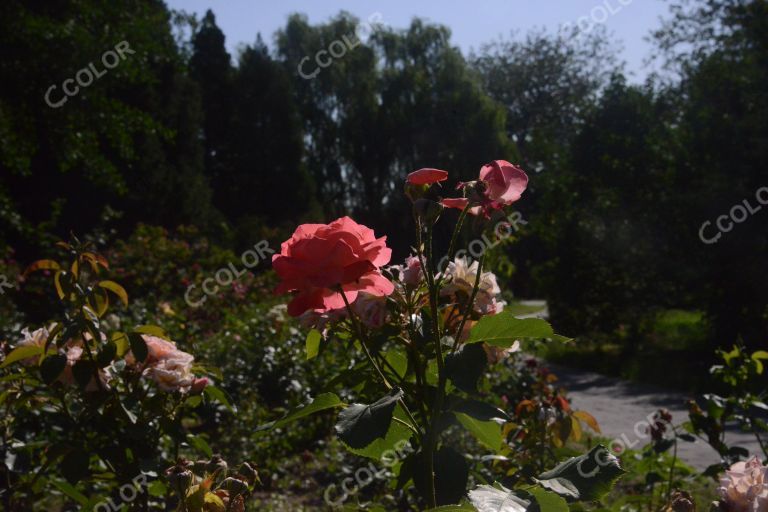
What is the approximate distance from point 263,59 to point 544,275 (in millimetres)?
12891

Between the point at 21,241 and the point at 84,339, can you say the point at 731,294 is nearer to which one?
the point at 84,339

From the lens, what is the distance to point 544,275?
12992mm

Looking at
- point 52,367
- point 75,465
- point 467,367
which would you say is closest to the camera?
point 467,367

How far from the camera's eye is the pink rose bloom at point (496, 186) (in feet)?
2.90

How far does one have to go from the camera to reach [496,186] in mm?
889

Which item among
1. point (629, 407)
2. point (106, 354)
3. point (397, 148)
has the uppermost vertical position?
point (397, 148)

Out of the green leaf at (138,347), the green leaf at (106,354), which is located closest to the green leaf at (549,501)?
the green leaf at (138,347)

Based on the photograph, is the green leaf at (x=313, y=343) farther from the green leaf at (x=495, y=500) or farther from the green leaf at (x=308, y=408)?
the green leaf at (x=495, y=500)

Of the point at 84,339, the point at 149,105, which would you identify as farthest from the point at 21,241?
the point at 84,339

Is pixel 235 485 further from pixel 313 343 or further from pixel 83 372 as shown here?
pixel 83 372
